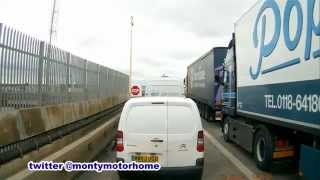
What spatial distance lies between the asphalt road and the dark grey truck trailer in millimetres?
7292

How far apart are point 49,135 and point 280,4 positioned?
5.68m

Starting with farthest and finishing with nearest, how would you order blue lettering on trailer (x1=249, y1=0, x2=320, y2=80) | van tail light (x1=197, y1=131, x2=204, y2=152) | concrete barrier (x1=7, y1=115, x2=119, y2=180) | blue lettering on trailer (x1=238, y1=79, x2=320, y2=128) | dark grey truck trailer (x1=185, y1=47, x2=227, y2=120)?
dark grey truck trailer (x1=185, y1=47, x2=227, y2=120) → van tail light (x1=197, y1=131, x2=204, y2=152) → blue lettering on trailer (x1=249, y1=0, x2=320, y2=80) → blue lettering on trailer (x1=238, y1=79, x2=320, y2=128) → concrete barrier (x1=7, y1=115, x2=119, y2=180)

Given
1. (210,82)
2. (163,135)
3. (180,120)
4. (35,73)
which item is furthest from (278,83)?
(210,82)

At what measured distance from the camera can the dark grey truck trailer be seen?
25.2 m

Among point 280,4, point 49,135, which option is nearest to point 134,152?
point 49,135

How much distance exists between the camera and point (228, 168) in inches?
468

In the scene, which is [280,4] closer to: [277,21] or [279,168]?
[277,21]

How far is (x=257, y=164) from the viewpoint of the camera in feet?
39.5

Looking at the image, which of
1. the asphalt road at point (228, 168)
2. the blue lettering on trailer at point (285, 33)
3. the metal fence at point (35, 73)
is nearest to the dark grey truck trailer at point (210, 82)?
the metal fence at point (35, 73)

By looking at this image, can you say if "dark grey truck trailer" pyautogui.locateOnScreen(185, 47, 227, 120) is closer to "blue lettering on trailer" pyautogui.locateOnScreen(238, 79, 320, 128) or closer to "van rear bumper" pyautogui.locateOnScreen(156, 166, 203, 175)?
"blue lettering on trailer" pyautogui.locateOnScreen(238, 79, 320, 128)

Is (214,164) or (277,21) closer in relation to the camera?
(277,21)

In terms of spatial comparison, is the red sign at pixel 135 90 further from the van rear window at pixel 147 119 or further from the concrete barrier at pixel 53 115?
the van rear window at pixel 147 119

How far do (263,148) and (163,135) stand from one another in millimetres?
3218

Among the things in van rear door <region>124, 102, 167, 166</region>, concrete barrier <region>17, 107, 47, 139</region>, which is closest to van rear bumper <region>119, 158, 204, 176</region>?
van rear door <region>124, 102, 167, 166</region>
